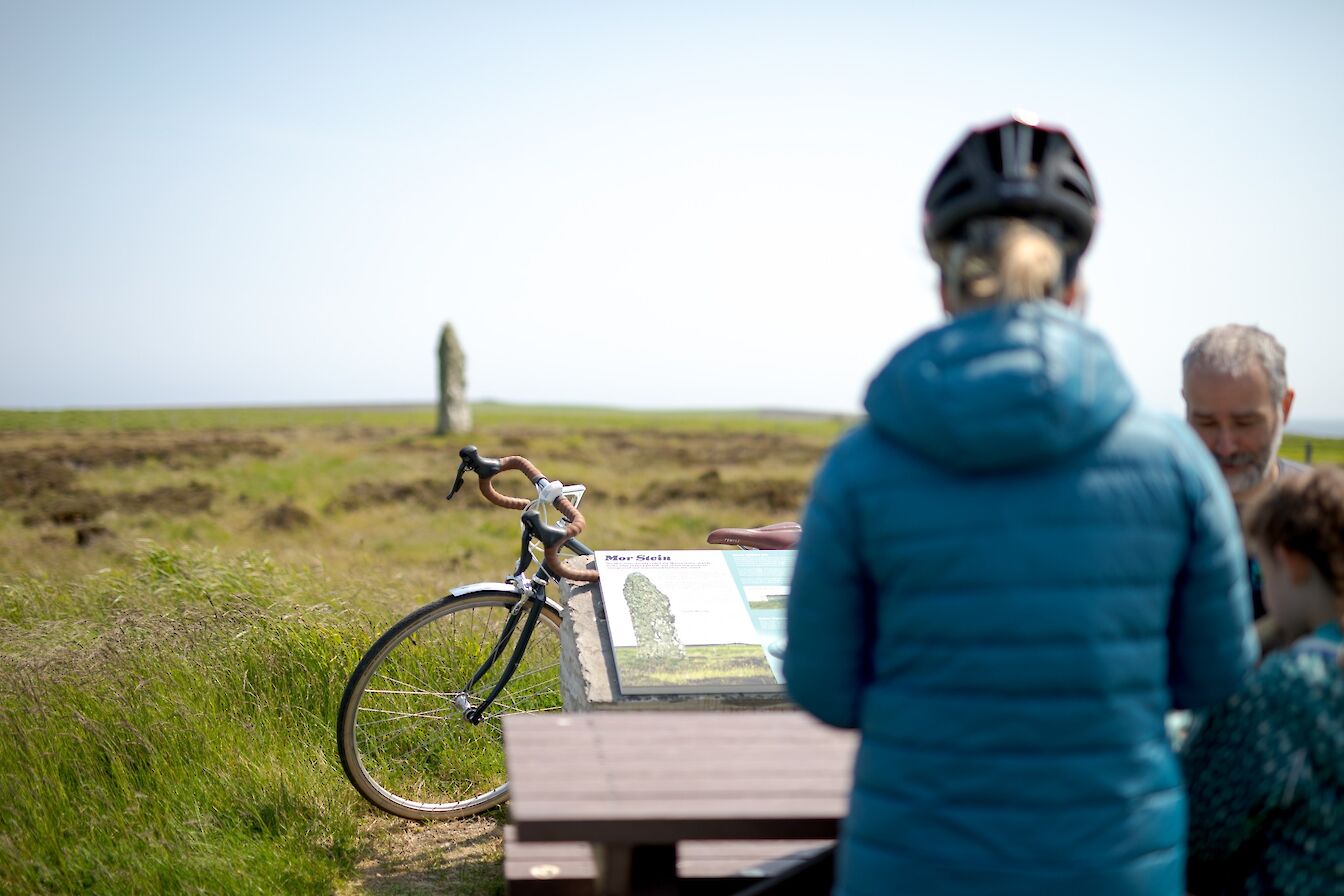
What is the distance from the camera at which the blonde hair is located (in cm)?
158

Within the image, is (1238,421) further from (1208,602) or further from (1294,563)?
(1208,602)

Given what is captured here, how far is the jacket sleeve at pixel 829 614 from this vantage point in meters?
1.61

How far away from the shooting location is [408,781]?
446cm

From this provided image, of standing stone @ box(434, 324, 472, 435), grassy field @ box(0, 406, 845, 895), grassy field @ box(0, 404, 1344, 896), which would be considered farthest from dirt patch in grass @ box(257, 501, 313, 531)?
standing stone @ box(434, 324, 472, 435)

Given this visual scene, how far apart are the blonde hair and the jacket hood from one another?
0.14ft

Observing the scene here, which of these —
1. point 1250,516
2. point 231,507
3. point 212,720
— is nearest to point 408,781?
point 212,720

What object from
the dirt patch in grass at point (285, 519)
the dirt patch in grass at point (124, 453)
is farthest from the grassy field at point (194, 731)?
the dirt patch in grass at point (124, 453)

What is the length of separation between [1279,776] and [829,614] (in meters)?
0.84

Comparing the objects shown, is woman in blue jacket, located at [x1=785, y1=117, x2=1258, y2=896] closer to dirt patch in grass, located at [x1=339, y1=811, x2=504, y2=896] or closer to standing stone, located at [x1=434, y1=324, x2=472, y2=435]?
dirt patch in grass, located at [x1=339, y1=811, x2=504, y2=896]

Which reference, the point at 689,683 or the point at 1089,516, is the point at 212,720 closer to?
the point at 689,683

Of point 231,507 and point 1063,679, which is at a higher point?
point 1063,679

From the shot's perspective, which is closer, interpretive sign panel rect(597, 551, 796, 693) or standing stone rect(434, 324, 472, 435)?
interpretive sign panel rect(597, 551, 796, 693)

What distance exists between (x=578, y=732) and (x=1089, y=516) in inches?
48.0

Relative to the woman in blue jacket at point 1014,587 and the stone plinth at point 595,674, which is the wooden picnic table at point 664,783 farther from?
the stone plinth at point 595,674
